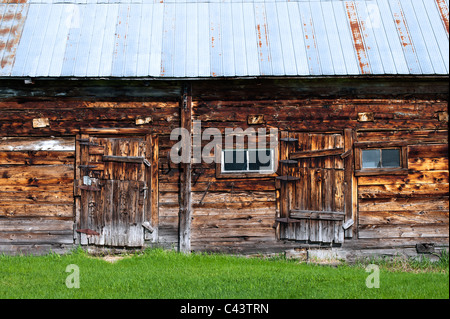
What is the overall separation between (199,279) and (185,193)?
88.3 inches

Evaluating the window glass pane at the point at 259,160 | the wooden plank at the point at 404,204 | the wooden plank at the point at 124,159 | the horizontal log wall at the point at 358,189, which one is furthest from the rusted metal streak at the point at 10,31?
the wooden plank at the point at 404,204

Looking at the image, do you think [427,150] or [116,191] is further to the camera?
[427,150]

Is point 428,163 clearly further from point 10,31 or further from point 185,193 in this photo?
point 10,31

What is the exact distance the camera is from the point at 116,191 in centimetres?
888

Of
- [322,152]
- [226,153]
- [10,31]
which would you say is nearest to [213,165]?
[226,153]

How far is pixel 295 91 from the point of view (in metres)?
9.05

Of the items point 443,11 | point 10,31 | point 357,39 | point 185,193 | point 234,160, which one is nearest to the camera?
point 185,193

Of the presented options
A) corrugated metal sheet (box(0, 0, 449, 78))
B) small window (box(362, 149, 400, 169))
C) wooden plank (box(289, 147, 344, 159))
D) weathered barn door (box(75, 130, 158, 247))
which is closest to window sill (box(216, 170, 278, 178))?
wooden plank (box(289, 147, 344, 159))

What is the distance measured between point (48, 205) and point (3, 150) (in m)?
1.34

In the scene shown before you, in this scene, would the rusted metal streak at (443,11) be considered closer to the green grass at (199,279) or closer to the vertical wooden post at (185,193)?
the green grass at (199,279)

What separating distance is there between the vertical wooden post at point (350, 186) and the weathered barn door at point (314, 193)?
84 mm

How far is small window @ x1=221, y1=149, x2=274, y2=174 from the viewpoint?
8984mm

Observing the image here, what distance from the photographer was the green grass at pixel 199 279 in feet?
20.3

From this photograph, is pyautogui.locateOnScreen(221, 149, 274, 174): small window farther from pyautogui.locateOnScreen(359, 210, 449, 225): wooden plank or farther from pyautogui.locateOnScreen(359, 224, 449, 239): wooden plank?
pyautogui.locateOnScreen(359, 224, 449, 239): wooden plank
